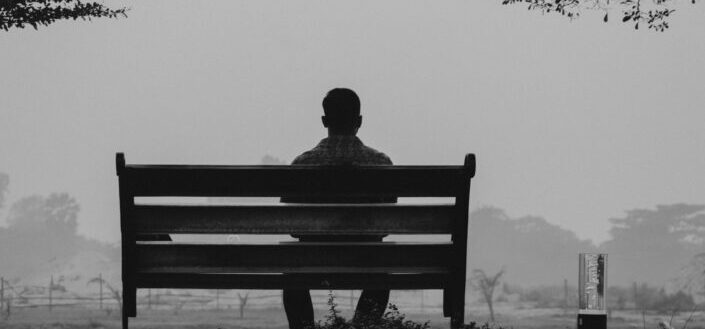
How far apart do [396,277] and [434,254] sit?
0.27m

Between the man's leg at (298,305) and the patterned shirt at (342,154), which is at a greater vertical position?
the patterned shirt at (342,154)

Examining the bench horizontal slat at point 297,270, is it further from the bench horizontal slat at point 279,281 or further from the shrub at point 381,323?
the shrub at point 381,323

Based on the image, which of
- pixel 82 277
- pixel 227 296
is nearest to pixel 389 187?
pixel 227 296

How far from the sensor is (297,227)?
6.25 meters

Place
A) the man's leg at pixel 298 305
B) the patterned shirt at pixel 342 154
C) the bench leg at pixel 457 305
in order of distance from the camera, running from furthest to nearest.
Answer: the patterned shirt at pixel 342 154 → the man's leg at pixel 298 305 → the bench leg at pixel 457 305

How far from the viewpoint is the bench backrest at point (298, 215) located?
622 centimetres

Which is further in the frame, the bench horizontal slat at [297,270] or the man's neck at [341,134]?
the man's neck at [341,134]

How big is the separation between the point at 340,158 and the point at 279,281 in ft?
3.39

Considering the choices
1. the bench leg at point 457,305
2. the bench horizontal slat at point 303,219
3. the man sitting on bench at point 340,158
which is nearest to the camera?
the bench horizontal slat at point 303,219

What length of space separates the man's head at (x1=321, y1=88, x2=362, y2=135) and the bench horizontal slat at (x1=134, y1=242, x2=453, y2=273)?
123 centimetres

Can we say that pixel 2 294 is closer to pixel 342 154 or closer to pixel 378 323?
pixel 342 154

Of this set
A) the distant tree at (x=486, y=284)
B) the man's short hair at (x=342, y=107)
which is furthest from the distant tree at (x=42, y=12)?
the distant tree at (x=486, y=284)

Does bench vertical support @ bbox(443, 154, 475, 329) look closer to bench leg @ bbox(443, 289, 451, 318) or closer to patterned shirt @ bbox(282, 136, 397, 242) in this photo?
bench leg @ bbox(443, 289, 451, 318)

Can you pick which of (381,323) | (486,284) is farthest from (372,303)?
(486,284)
